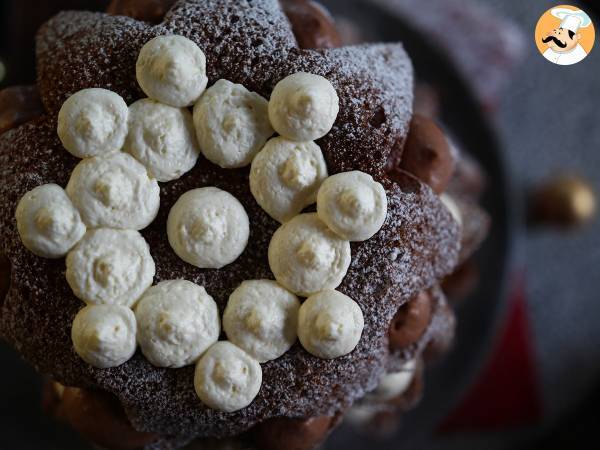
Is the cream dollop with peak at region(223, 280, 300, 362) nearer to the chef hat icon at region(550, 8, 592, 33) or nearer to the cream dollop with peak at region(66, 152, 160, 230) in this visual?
the cream dollop with peak at region(66, 152, 160, 230)

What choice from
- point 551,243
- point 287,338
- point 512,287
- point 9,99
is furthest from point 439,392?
point 9,99

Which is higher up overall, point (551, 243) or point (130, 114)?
point (130, 114)

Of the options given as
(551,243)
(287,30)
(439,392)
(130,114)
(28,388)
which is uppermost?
(287,30)

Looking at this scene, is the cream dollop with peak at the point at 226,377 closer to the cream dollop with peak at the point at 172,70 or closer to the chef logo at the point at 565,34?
the cream dollop with peak at the point at 172,70

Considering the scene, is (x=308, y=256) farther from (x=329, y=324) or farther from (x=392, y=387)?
(x=392, y=387)

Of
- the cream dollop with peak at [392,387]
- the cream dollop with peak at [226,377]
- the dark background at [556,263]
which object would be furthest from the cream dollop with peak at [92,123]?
the dark background at [556,263]

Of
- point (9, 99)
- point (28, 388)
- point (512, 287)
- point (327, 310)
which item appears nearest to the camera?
point (327, 310)

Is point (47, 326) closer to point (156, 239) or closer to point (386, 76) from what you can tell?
point (156, 239)
